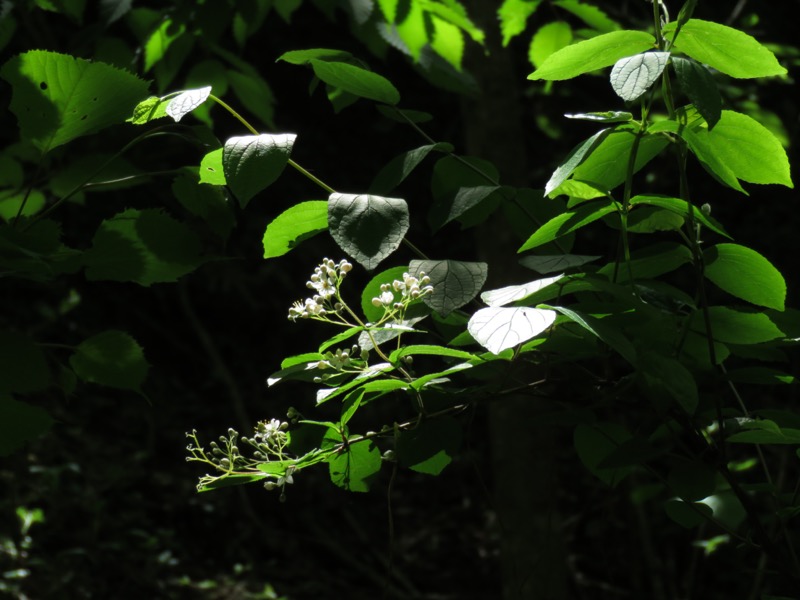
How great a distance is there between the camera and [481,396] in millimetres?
709

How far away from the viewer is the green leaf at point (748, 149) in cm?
67

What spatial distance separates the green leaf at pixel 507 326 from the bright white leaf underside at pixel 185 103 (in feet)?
1.08

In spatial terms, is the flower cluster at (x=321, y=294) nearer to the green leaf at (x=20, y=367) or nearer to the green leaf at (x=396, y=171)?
the green leaf at (x=396, y=171)

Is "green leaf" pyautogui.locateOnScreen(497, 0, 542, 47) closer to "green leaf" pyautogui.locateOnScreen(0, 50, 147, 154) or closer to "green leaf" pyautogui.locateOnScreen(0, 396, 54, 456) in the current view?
"green leaf" pyautogui.locateOnScreen(0, 50, 147, 154)

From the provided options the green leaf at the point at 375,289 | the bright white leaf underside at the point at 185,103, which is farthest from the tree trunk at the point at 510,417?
the bright white leaf underside at the point at 185,103

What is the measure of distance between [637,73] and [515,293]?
19cm

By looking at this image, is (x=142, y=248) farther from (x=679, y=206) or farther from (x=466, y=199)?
(x=679, y=206)

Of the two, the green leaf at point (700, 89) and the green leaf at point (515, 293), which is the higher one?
the green leaf at point (700, 89)

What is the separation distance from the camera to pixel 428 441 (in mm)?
731

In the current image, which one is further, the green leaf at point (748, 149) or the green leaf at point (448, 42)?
the green leaf at point (448, 42)

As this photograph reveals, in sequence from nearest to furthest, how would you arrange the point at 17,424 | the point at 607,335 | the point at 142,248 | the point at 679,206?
1. the point at 607,335
2. the point at 679,206
3. the point at 17,424
4. the point at 142,248

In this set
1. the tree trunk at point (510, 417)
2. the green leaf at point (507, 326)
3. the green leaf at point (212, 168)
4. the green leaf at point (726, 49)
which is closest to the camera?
the green leaf at point (507, 326)

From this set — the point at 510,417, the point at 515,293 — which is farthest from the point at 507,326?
the point at 510,417

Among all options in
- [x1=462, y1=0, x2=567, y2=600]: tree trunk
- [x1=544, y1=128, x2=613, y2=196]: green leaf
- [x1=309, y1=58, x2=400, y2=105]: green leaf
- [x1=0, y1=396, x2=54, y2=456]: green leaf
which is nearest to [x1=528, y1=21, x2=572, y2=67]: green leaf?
[x1=462, y1=0, x2=567, y2=600]: tree trunk
